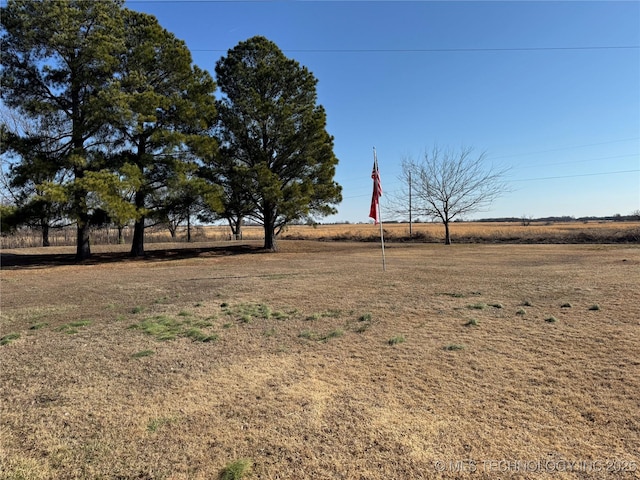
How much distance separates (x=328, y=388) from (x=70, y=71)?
19192 millimetres

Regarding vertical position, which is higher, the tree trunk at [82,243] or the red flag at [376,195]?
the red flag at [376,195]

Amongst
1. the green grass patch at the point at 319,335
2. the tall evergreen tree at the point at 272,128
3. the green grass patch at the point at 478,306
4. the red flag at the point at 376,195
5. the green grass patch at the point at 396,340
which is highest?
the tall evergreen tree at the point at 272,128

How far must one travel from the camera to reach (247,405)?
3531mm

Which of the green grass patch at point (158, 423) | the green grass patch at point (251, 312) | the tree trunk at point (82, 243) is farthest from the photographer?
the tree trunk at point (82, 243)

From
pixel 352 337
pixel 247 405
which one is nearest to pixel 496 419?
pixel 247 405

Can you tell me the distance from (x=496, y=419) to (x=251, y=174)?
19525 mm

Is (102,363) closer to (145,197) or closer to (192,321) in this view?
(192,321)

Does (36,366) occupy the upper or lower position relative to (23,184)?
lower

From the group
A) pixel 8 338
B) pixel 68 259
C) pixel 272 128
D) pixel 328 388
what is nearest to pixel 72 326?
pixel 8 338

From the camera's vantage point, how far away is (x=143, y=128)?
19.0 meters

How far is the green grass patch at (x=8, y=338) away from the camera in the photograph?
18.0 ft

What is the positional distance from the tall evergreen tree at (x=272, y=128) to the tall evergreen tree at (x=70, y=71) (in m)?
6.61

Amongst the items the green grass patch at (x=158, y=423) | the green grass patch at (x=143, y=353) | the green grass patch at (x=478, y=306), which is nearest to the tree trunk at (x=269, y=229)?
the green grass patch at (x=478, y=306)

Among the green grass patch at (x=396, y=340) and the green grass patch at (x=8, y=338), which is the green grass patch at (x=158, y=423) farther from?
the green grass patch at (x=8, y=338)
